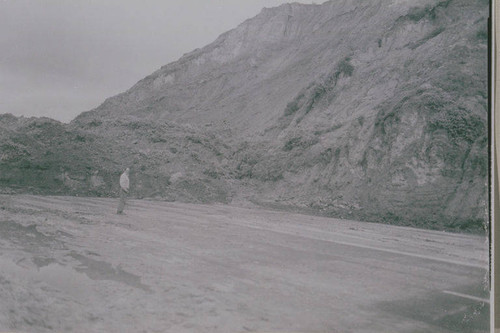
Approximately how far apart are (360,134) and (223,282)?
469 inches

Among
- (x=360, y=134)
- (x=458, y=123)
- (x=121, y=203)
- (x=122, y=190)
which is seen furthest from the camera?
(x=360, y=134)

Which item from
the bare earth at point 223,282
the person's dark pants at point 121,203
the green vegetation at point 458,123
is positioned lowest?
the bare earth at point 223,282

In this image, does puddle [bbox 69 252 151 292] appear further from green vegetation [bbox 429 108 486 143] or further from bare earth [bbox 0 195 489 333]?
green vegetation [bbox 429 108 486 143]

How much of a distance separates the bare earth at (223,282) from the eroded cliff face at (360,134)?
145cm

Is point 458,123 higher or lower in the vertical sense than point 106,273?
higher

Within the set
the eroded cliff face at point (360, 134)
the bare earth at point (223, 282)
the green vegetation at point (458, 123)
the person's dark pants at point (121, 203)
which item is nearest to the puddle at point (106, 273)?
the bare earth at point (223, 282)

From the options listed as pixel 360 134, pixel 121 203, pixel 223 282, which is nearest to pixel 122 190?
pixel 121 203

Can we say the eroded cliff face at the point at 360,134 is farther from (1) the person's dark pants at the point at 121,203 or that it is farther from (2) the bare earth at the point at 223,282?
(1) the person's dark pants at the point at 121,203

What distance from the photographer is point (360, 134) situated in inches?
604

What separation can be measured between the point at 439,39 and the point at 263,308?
53.8ft

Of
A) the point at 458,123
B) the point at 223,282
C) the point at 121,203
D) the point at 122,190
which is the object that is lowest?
the point at 223,282

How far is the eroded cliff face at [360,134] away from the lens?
11015 mm

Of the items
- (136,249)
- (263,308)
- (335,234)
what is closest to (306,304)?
(263,308)

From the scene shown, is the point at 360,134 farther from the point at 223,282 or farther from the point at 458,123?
the point at 223,282
